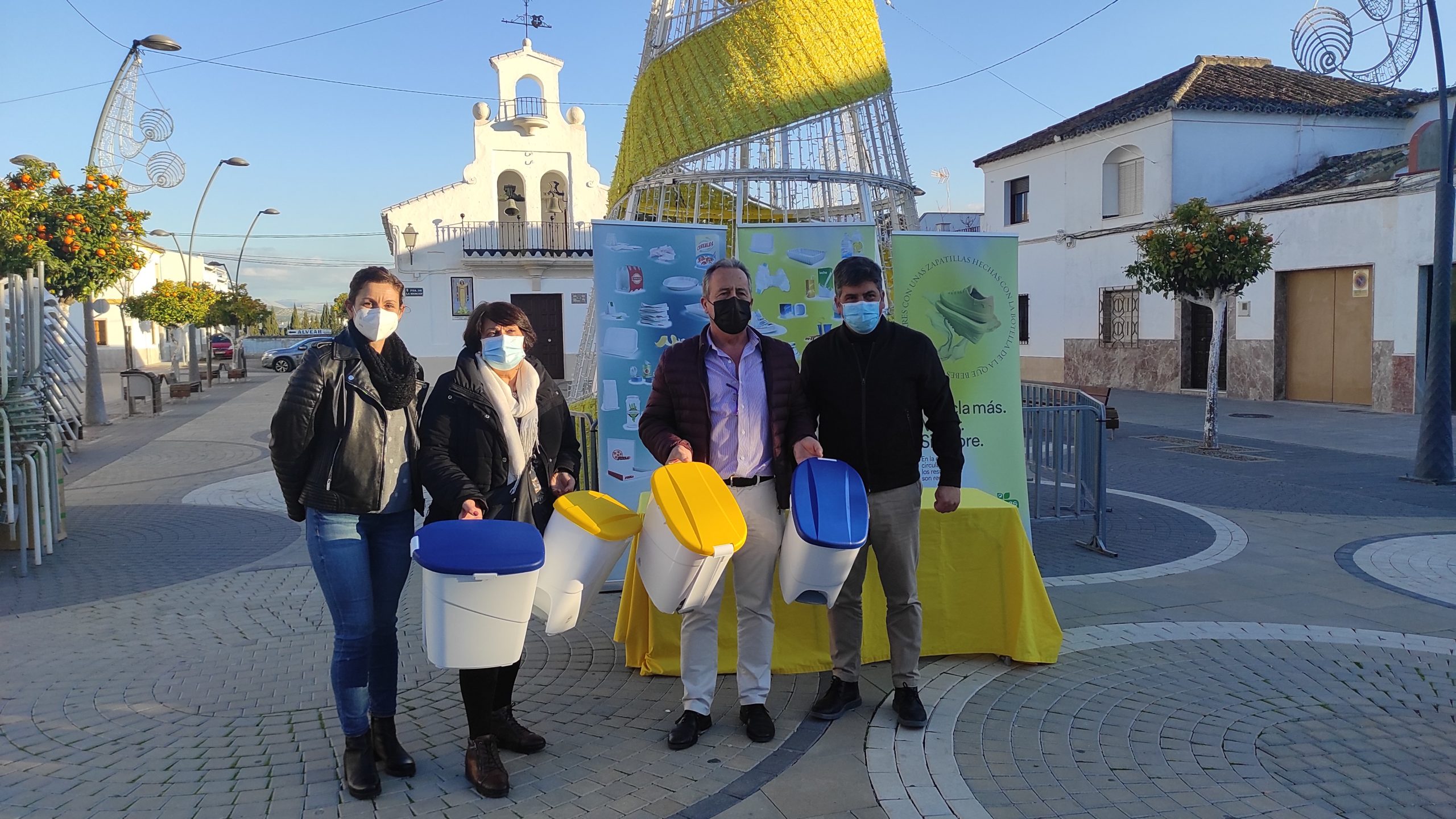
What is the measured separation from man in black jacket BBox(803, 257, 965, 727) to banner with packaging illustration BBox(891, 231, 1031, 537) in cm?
171

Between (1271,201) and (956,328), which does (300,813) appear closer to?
(956,328)

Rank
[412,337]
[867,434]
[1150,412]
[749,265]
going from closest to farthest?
[867,434] → [749,265] → [1150,412] → [412,337]

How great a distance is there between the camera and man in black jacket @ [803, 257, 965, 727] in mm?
3852

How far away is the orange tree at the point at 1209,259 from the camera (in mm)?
12328

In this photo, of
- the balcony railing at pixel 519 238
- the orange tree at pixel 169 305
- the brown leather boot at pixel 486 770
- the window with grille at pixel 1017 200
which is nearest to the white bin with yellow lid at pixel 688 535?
the brown leather boot at pixel 486 770

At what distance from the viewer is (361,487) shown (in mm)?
3260

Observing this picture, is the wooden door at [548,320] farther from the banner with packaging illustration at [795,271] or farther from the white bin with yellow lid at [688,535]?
the white bin with yellow lid at [688,535]

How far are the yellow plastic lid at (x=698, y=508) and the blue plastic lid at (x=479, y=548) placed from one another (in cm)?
49

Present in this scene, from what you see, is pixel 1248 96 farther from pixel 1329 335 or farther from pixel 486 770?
pixel 486 770

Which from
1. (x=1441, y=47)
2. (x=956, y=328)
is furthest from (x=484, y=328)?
(x=1441, y=47)

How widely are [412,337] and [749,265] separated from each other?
23407 millimetres

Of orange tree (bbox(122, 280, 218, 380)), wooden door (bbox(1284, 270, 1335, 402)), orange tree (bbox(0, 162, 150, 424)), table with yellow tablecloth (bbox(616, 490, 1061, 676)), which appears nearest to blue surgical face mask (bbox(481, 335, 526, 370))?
table with yellow tablecloth (bbox(616, 490, 1061, 676))

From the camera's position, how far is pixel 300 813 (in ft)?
10.7

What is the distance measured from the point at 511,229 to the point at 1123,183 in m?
17.4
